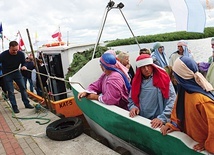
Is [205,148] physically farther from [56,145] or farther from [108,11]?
[108,11]

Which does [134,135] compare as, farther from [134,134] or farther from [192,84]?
[192,84]

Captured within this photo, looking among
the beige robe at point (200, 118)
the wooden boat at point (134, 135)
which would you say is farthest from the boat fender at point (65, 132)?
the beige robe at point (200, 118)

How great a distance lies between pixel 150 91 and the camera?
2.85 metres

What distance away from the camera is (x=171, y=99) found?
106 inches

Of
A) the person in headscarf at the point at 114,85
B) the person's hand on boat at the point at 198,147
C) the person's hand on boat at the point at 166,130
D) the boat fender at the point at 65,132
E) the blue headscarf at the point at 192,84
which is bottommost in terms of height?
the boat fender at the point at 65,132

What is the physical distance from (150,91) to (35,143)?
2197 millimetres

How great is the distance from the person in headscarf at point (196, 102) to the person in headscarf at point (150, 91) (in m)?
0.56

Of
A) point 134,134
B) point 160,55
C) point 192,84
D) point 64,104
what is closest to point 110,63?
point 134,134

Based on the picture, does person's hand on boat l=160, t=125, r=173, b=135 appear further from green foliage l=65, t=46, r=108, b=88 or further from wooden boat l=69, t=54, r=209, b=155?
green foliage l=65, t=46, r=108, b=88

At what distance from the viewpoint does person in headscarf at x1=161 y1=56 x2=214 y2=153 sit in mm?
1810

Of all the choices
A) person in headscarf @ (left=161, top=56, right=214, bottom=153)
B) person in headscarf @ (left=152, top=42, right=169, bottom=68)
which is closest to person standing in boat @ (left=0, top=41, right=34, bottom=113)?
person in headscarf @ (left=152, top=42, right=169, bottom=68)

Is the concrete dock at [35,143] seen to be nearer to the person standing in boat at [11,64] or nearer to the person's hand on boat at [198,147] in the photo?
the person standing in boat at [11,64]

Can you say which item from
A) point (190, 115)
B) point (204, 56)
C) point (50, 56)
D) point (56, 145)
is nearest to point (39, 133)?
point (56, 145)

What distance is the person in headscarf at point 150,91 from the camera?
2.73 m
